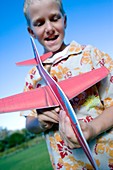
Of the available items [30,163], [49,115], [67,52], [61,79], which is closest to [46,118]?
[49,115]

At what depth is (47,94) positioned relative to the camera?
4.30 ft

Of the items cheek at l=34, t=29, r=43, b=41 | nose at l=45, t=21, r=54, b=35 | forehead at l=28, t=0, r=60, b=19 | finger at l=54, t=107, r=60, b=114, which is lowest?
finger at l=54, t=107, r=60, b=114

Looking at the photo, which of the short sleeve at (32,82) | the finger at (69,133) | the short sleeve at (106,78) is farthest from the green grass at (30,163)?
the finger at (69,133)

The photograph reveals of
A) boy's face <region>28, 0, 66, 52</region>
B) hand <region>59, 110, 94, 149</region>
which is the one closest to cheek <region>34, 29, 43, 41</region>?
boy's face <region>28, 0, 66, 52</region>

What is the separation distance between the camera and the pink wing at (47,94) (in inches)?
47.4

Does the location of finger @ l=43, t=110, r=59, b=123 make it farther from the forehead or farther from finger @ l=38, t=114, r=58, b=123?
the forehead

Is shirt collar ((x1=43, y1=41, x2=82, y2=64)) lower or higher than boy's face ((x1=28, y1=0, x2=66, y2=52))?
lower

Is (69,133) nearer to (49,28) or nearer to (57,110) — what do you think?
(57,110)

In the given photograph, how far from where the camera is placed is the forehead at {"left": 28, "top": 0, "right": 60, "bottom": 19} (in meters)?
1.31

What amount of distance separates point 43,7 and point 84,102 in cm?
53

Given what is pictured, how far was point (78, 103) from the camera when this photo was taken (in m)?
1.28

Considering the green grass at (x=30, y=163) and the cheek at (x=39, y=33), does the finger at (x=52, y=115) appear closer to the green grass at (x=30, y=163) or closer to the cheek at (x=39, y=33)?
the cheek at (x=39, y=33)

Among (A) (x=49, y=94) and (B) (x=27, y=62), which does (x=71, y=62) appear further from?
(B) (x=27, y=62)

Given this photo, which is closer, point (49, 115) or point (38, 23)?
point (49, 115)
